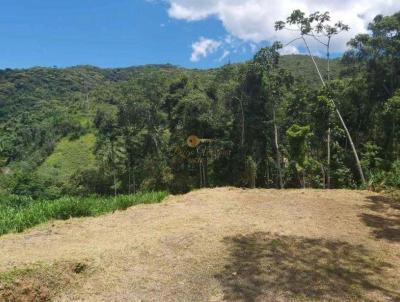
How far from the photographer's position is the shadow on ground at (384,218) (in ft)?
27.3

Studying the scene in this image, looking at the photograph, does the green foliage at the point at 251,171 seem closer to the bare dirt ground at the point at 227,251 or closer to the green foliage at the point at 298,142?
the green foliage at the point at 298,142

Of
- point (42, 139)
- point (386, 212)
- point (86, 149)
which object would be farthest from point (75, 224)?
point (42, 139)

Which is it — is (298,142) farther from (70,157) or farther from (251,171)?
(70,157)

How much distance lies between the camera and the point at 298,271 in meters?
6.59

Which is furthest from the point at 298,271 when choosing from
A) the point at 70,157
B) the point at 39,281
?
the point at 70,157

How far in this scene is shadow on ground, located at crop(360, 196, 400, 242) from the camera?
8320 mm

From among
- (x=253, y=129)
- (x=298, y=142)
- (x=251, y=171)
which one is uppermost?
(x=253, y=129)

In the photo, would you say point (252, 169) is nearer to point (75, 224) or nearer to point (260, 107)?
point (260, 107)

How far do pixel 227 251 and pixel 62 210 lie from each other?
14.7ft

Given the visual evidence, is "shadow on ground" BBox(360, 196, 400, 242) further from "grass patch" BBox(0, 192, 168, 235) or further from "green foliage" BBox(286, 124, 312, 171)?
"green foliage" BBox(286, 124, 312, 171)

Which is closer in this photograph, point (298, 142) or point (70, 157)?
point (298, 142)

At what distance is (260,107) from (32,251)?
77.2 ft

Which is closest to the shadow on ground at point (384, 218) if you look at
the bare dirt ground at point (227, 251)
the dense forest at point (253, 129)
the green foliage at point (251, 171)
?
the bare dirt ground at point (227, 251)

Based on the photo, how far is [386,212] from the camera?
9.70 metres
